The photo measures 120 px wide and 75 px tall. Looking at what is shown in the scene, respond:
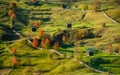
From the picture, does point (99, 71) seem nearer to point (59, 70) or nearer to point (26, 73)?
point (59, 70)

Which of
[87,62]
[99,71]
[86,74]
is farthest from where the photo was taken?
[87,62]

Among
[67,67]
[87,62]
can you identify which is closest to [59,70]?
[67,67]

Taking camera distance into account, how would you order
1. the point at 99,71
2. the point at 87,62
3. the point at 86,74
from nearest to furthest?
the point at 86,74
the point at 99,71
the point at 87,62

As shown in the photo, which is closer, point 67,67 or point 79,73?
point 79,73

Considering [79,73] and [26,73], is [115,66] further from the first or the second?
[26,73]

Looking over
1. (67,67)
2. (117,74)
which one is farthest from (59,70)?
(117,74)

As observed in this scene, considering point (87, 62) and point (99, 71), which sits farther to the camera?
point (87, 62)

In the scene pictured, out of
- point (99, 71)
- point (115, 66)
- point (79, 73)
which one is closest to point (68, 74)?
point (79, 73)

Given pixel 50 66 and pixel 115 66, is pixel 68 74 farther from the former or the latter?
pixel 115 66
